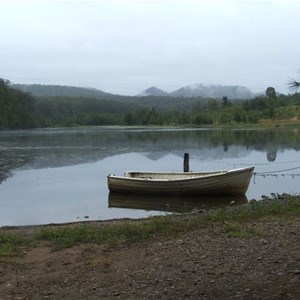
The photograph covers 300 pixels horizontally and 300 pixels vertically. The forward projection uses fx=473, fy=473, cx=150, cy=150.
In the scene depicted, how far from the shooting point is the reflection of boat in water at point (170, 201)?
66.6ft

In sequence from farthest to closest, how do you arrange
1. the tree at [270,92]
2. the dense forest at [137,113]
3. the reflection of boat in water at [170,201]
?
the tree at [270,92]
the dense forest at [137,113]
the reflection of boat in water at [170,201]

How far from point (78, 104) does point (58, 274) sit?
193 meters

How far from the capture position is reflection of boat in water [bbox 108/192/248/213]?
20312mm

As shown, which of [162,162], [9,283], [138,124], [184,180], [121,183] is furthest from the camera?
[138,124]

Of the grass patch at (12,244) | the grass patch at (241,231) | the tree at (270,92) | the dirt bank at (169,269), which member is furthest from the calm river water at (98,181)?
the tree at (270,92)

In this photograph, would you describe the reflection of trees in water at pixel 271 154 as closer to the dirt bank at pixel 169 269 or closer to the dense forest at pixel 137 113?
the dirt bank at pixel 169 269

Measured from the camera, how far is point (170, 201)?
21719 millimetres

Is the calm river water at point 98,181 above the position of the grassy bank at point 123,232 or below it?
below

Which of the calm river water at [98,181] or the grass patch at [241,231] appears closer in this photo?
the grass patch at [241,231]

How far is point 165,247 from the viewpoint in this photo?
983 centimetres

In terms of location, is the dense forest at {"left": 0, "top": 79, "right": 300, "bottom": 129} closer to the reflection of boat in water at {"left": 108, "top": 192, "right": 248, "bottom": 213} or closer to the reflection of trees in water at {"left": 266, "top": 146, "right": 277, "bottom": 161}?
the reflection of trees in water at {"left": 266, "top": 146, "right": 277, "bottom": 161}

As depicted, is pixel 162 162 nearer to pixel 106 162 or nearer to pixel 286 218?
pixel 106 162

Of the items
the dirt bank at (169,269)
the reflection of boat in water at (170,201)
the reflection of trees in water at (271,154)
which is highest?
the dirt bank at (169,269)

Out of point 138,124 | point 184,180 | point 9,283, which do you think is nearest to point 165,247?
point 9,283
